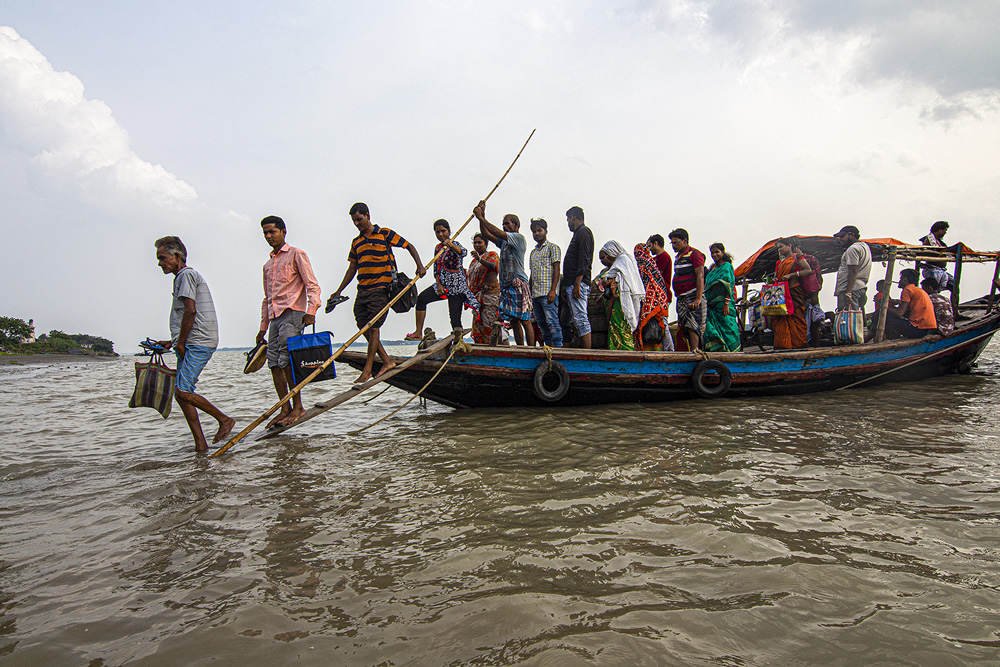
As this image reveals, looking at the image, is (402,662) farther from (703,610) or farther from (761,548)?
(761,548)

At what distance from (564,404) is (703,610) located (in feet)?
13.3

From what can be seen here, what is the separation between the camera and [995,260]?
8250 mm

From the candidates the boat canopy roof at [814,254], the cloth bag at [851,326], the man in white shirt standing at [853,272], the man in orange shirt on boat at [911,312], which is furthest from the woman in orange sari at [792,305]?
the man in orange shirt on boat at [911,312]

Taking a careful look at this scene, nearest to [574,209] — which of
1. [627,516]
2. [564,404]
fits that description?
[564,404]

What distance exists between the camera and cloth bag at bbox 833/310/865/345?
6.66 metres

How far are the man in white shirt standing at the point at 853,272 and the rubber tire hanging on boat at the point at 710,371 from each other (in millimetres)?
2644

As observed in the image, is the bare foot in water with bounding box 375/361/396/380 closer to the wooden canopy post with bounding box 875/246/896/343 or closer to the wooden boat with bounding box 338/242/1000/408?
the wooden boat with bounding box 338/242/1000/408

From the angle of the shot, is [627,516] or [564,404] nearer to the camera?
[627,516]

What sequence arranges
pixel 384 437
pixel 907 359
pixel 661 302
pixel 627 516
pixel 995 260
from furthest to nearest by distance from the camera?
pixel 995 260, pixel 907 359, pixel 661 302, pixel 384 437, pixel 627 516

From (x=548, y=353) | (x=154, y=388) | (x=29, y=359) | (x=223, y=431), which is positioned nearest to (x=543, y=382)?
(x=548, y=353)

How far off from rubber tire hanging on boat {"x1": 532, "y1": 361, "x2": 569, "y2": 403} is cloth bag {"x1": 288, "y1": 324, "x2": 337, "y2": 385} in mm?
2010

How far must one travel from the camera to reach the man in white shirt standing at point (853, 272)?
22.5 ft

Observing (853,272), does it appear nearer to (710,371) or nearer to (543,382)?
(710,371)

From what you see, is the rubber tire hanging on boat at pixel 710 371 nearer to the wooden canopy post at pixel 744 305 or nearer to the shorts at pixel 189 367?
the wooden canopy post at pixel 744 305
